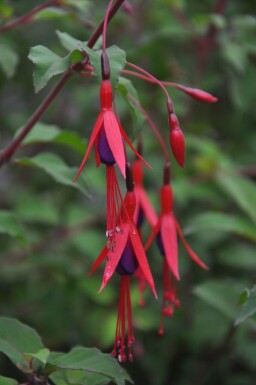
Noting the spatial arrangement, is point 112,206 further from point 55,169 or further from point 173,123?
point 55,169

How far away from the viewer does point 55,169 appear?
4.64 ft

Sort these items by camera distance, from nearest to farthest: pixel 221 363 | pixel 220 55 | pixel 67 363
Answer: pixel 67 363, pixel 221 363, pixel 220 55

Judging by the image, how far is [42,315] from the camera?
212cm

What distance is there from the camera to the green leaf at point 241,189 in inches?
70.4

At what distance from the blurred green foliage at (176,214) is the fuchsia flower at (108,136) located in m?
0.69

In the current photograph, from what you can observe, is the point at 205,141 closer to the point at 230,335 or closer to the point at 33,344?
the point at 230,335

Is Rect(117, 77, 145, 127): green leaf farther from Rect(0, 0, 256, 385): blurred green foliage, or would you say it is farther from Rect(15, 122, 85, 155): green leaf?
Rect(0, 0, 256, 385): blurred green foliage

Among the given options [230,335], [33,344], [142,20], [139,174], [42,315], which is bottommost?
[42,315]

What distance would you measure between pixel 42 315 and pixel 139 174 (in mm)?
854

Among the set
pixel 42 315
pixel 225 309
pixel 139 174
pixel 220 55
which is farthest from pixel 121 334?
pixel 220 55

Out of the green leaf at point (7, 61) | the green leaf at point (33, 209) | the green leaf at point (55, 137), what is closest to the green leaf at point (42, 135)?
the green leaf at point (55, 137)

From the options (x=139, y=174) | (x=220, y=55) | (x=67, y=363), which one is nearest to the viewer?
(x=67, y=363)

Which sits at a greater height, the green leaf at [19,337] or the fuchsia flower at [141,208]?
the fuchsia flower at [141,208]

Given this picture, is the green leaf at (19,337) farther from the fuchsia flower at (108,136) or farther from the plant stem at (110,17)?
the plant stem at (110,17)
